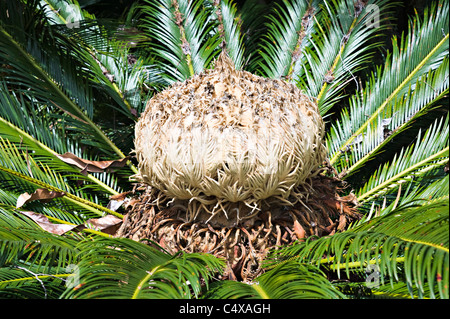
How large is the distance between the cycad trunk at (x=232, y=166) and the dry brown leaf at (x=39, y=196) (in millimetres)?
434

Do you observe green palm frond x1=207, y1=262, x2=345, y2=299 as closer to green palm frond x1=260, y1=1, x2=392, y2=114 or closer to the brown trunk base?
the brown trunk base

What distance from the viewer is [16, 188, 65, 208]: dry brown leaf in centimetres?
201

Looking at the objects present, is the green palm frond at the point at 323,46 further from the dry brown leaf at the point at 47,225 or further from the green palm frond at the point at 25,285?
the green palm frond at the point at 25,285

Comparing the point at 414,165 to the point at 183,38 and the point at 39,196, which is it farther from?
the point at 39,196

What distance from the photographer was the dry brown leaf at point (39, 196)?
201cm

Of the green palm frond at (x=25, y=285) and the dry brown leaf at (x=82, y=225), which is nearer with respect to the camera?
the green palm frond at (x=25, y=285)

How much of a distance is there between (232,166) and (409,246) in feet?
2.13

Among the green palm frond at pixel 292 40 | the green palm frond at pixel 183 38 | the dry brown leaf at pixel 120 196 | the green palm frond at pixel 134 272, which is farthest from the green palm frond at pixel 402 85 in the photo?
the green palm frond at pixel 134 272

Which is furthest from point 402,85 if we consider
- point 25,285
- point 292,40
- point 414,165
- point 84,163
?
point 25,285

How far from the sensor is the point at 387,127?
228cm
